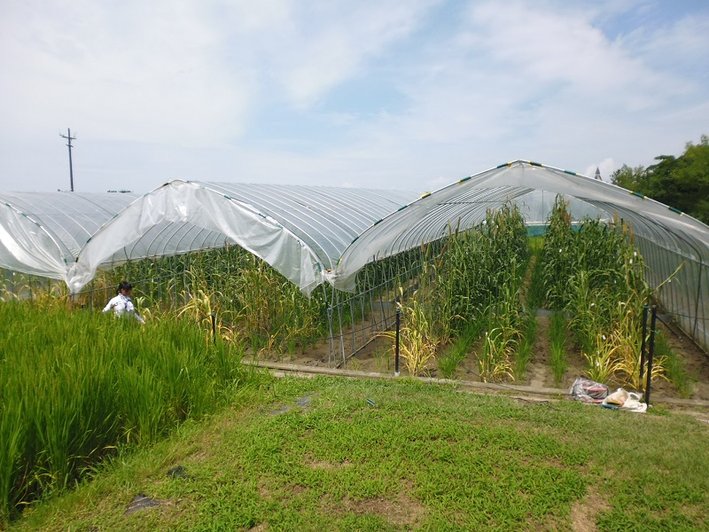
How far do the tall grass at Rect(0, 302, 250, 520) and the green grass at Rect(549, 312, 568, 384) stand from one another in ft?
11.0

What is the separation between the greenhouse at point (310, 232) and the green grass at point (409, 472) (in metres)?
1.87

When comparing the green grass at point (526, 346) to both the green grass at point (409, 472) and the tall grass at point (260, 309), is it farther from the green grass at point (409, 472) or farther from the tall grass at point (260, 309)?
the tall grass at point (260, 309)

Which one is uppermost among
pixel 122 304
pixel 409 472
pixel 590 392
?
pixel 122 304

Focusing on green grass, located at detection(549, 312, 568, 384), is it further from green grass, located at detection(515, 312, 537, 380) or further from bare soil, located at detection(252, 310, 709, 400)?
green grass, located at detection(515, 312, 537, 380)

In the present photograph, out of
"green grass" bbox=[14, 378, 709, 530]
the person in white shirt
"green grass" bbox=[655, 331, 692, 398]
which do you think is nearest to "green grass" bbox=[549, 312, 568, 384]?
"green grass" bbox=[14, 378, 709, 530]

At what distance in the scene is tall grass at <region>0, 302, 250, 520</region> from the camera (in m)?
3.02

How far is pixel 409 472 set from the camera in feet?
10.8

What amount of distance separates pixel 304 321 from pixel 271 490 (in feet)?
11.5

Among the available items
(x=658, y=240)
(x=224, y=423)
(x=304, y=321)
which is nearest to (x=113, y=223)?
(x=304, y=321)

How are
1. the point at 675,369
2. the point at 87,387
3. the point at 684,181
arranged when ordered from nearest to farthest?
the point at 87,387, the point at 675,369, the point at 684,181

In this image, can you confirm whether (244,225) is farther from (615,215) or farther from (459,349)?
(615,215)

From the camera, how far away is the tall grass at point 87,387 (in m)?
3.02

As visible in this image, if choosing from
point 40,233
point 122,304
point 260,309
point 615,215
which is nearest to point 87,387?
point 122,304

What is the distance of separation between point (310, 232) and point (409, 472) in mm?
3485
